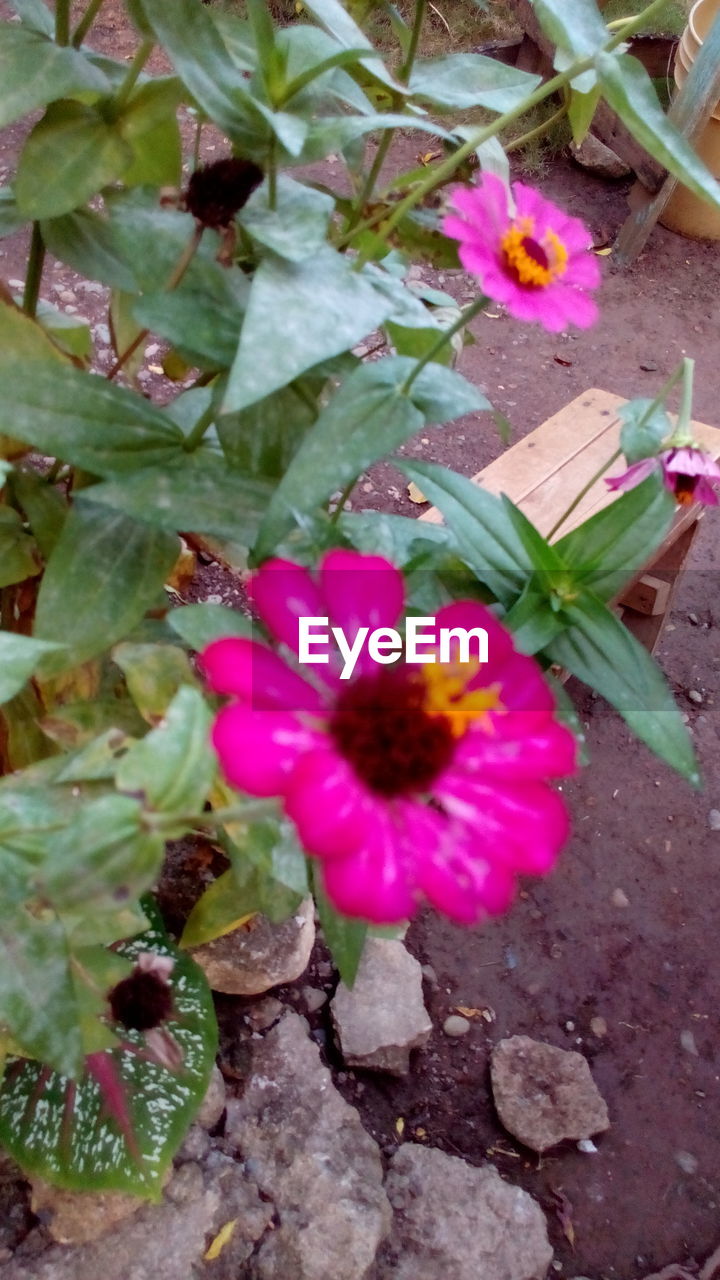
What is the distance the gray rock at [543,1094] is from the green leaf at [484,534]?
2.33ft

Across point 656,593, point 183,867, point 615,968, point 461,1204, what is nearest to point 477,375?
point 656,593

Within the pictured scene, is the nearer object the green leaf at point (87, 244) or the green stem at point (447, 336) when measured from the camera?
the green stem at point (447, 336)

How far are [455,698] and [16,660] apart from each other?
0.21 meters

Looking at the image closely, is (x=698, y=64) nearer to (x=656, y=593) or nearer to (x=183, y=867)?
(x=656, y=593)

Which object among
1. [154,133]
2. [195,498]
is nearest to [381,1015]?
[195,498]

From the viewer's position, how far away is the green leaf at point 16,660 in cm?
45

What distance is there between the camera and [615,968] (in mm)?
1327

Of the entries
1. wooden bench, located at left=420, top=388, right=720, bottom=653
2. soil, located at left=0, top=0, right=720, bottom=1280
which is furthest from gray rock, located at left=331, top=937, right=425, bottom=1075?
wooden bench, located at left=420, top=388, right=720, bottom=653

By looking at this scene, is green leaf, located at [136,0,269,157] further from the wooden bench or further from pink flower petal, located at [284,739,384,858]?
the wooden bench

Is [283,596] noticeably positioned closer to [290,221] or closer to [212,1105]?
[290,221]

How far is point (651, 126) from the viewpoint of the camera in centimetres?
50

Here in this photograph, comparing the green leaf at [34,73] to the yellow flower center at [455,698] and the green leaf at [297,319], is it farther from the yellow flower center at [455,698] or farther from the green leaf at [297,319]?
the yellow flower center at [455,698]

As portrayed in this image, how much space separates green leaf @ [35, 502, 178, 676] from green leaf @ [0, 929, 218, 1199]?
363 mm

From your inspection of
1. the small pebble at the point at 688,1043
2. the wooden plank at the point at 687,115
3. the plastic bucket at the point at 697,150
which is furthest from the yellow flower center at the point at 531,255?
the plastic bucket at the point at 697,150
